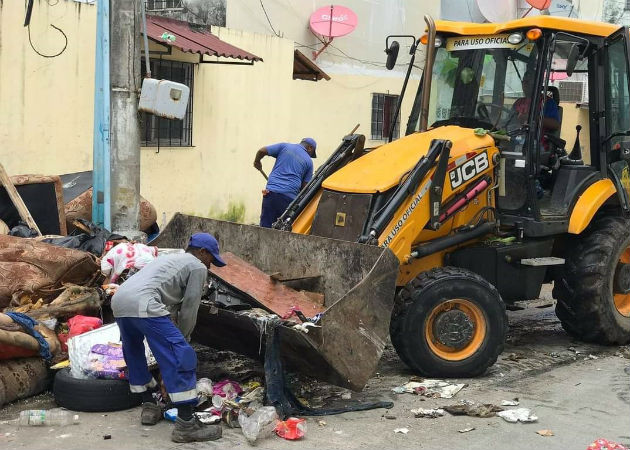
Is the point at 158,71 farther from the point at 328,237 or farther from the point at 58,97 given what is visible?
the point at 328,237

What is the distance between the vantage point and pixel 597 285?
24.8ft

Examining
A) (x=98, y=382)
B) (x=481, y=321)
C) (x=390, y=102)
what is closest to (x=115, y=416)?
(x=98, y=382)

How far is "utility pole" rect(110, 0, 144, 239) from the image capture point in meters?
8.23

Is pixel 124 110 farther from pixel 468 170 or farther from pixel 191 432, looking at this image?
pixel 191 432

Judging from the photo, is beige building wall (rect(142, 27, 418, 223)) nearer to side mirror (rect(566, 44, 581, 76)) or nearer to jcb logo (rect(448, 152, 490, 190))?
jcb logo (rect(448, 152, 490, 190))

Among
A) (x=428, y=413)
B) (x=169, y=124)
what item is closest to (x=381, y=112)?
(x=169, y=124)

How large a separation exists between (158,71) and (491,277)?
7.33 meters

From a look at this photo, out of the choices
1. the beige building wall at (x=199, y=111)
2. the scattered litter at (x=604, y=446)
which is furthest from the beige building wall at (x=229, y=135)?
the scattered litter at (x=604, y=446)

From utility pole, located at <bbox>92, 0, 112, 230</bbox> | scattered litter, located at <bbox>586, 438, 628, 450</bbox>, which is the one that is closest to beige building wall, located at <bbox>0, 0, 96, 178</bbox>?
utility pole, located at <bbox>92, 0, 112, 230</bbox>

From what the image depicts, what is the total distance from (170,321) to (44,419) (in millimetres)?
1063

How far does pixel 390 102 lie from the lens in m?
18.8

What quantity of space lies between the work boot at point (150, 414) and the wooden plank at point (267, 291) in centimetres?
110

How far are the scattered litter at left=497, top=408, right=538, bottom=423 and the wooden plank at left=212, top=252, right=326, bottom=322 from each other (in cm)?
160

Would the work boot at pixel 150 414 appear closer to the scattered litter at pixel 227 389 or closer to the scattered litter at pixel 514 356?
the scattered litter at pixel 227 389
